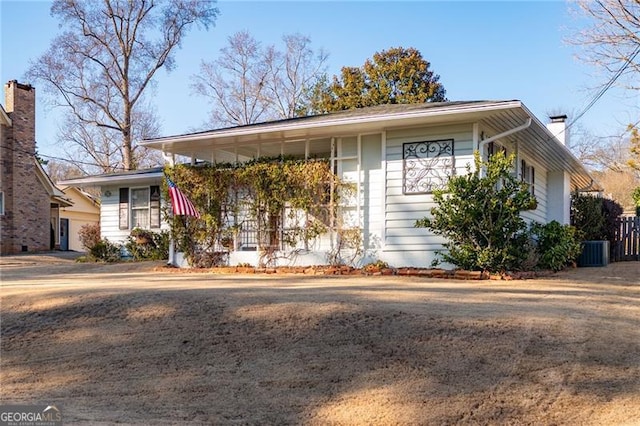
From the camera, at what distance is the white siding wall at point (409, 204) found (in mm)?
10906

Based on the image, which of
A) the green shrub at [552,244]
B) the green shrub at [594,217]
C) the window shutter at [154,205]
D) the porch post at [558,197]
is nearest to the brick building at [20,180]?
the window shutter at [154,205]

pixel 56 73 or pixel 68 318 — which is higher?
pixel 56 73

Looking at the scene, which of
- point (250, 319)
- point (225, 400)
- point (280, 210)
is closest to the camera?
point (225, 400)

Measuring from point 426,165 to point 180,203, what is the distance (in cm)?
529

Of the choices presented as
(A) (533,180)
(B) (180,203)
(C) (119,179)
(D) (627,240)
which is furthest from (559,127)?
(C) (119,179)

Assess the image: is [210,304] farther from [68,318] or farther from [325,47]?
[325,47]

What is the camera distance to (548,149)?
13.8m

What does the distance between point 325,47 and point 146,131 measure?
12424 millimetres

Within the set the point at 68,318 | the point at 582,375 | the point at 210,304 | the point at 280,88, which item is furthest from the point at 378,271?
the point at 280,88

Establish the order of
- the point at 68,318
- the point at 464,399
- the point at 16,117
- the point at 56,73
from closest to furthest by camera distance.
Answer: the point at 464,399
the point at 68,318
the point at 16,117
the point at 56,73

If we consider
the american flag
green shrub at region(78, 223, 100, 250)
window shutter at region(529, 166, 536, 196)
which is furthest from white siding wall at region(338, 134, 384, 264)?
green shrub at region(78, 223, 100, 250)

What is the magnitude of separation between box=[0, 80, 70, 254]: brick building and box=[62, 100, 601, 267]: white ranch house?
11885mm

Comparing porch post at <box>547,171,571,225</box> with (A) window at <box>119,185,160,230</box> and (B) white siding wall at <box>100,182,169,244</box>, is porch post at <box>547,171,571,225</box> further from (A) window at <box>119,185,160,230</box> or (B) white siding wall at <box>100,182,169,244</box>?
(B) white siding wall at <box>100,182,169,244</box>

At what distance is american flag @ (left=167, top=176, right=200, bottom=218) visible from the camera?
12344 millimetres
